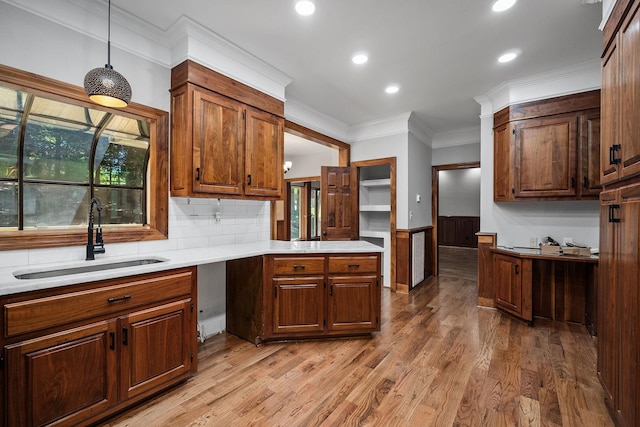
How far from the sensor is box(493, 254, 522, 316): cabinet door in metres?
3.28

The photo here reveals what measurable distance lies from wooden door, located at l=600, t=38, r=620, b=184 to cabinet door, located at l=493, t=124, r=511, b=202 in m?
1.73

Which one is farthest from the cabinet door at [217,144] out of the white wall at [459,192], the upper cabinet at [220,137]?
the white wall at [459,192]

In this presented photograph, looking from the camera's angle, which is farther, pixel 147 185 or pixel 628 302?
pixel 147 185

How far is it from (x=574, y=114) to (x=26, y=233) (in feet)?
16.7

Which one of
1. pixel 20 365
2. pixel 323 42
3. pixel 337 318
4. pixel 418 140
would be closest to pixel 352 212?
pixel 418 140

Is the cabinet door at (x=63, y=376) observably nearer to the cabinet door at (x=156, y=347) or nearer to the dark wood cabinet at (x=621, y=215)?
the cabinet door at (x=156, y=347)

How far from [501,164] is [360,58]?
2220 millimetres

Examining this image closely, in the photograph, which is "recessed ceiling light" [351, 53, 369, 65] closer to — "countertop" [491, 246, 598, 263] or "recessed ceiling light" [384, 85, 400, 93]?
"recessed ceiling light" [384, 85, 400, 93]

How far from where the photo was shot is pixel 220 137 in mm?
2652

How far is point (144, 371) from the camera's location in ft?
6.07

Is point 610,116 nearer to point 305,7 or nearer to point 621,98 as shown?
point 621,98

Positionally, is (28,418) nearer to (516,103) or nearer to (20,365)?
(20,365)

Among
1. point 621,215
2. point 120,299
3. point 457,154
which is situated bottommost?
point 120,299

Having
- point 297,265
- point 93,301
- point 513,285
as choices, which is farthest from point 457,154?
point 93,301
